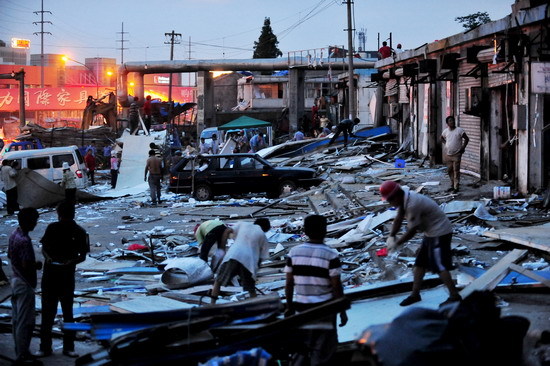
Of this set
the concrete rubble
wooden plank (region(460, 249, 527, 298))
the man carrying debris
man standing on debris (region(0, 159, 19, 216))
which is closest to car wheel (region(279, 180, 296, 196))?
the concrete rubble

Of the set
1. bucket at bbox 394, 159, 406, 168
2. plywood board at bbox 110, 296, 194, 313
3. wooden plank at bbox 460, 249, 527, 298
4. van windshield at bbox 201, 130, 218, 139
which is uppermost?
van windshield at bbox 201, 130, 218, 139

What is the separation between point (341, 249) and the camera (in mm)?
13008

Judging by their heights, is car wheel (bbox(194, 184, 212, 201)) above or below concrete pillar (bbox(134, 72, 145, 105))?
below

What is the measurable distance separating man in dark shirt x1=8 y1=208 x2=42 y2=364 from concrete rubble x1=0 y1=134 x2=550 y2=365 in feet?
2.60

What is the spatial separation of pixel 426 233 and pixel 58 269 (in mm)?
3845

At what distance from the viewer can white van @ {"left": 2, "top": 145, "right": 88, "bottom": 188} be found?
91.6 feet

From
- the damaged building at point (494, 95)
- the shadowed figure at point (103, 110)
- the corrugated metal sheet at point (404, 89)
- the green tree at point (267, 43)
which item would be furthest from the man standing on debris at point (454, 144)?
the green tree at point (267, 43)

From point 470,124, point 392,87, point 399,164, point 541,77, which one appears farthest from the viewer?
point 392,87

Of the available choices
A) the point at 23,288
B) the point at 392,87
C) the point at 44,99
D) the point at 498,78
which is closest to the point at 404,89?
the point at 392,87

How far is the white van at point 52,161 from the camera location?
27.9m

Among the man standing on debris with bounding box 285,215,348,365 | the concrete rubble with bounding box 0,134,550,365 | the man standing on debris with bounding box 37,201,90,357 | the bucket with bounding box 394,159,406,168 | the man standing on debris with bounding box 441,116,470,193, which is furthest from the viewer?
the bucket with bounding box 394,159,406,168

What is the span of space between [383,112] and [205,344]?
31730 millimetres

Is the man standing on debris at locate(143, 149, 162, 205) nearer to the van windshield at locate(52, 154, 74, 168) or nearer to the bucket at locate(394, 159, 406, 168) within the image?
the van windshield at locate(52, 154, 74, 168)

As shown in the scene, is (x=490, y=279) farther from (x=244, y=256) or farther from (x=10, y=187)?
(x=10, y=187)
